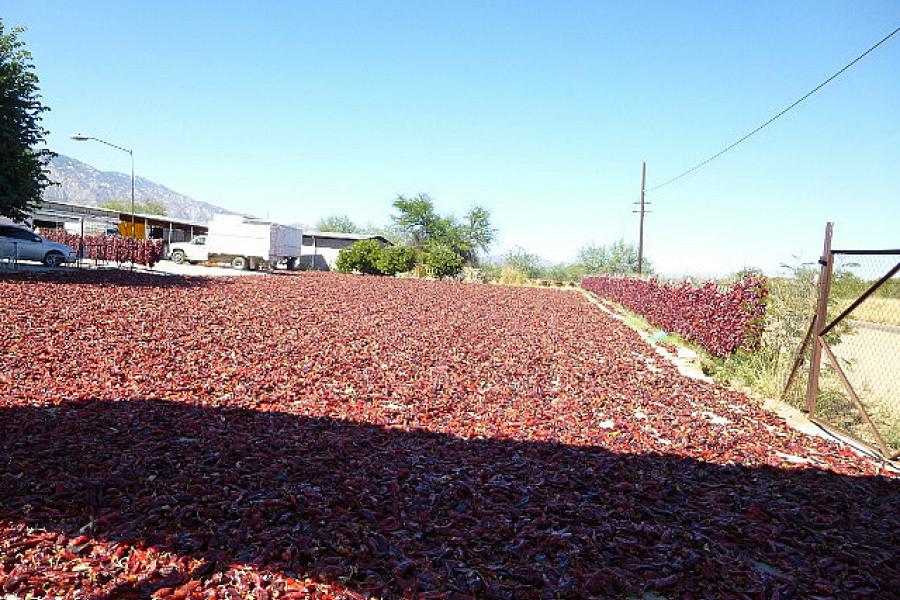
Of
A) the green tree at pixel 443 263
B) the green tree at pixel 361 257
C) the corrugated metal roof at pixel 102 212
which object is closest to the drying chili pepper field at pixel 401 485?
the green tree at pixel 361 257

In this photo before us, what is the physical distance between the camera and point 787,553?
3770 mm

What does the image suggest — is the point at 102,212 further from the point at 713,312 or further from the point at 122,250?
the point at 713,312

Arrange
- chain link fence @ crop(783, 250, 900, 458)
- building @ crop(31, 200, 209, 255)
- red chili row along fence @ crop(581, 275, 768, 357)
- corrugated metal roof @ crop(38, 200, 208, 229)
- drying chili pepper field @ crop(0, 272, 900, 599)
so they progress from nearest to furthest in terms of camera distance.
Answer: drying chili pepper field @ crop(0, 272, 900, 599)
chain link fence @ crop(783, 250, 900, 458)
red chili row along fence @ crop(581, 275, 768, 357)
building @ crop(31, 200, 209, 255)
corrugated metal roof @ crop(38, 200, 208, 229)

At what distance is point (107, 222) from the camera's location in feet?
162

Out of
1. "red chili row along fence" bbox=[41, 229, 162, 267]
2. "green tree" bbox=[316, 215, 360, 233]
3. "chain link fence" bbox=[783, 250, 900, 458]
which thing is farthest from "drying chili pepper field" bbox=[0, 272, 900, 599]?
A: "green tree" bbox=[316, 215, 360, 233]

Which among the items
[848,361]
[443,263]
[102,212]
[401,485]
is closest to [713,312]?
[848,361]

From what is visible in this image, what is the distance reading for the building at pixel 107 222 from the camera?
141 feet

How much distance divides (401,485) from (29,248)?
85.7 feet

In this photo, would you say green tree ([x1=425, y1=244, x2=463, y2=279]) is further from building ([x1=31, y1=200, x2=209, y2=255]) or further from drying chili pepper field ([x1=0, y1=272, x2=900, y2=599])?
drying chili pepper field ([x1=0, y1=272, x2=900, y2=599])

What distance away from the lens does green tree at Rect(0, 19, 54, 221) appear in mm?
18531

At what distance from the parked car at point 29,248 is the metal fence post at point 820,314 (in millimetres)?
26614

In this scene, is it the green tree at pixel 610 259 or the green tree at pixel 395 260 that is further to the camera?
the green tree at pixel 610 259

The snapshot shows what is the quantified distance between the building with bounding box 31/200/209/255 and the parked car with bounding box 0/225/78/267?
17354 millimetres

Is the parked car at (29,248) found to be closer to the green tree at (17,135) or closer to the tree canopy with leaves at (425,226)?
the green tree at (17,135)
